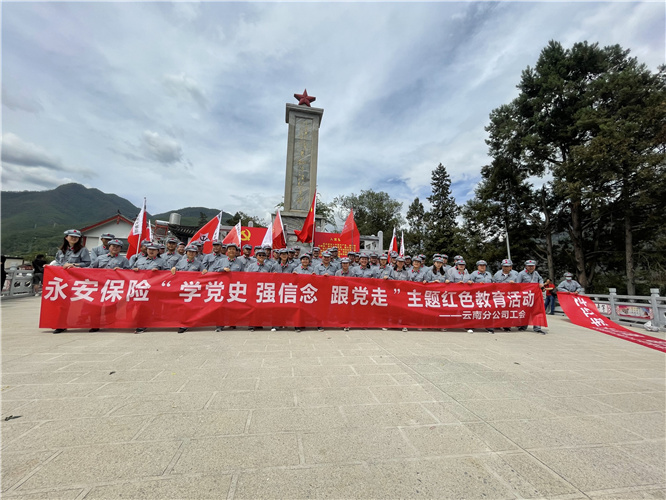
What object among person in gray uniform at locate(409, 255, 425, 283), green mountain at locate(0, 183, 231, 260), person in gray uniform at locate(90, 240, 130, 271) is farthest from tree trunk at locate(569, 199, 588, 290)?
green mountain at locate(0, 183, 231, 260)

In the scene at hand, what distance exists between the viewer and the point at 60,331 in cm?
481

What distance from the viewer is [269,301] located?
5.48 metres

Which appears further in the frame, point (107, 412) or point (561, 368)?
point (561, 368)

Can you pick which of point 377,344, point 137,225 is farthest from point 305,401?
point 137,225

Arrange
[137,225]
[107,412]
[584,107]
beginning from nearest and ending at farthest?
[107,412] < [137,225] < [584,107]

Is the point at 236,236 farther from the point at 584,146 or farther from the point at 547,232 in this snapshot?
the point at 547,232

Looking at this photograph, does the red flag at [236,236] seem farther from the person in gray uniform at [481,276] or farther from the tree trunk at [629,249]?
the tree trunk at [629,249]

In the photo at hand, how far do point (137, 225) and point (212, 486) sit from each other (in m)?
7.07

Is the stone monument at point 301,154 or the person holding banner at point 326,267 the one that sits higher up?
the stone monument at point 301,154

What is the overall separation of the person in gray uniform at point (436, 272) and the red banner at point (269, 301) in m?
0.50

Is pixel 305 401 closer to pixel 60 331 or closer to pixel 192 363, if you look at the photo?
pixel 192 363

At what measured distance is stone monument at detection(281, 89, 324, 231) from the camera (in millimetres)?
11906

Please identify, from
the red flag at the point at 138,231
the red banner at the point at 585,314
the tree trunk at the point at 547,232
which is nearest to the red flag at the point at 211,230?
the red flag at the point at 138,231

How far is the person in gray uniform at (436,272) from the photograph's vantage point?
6.58m
